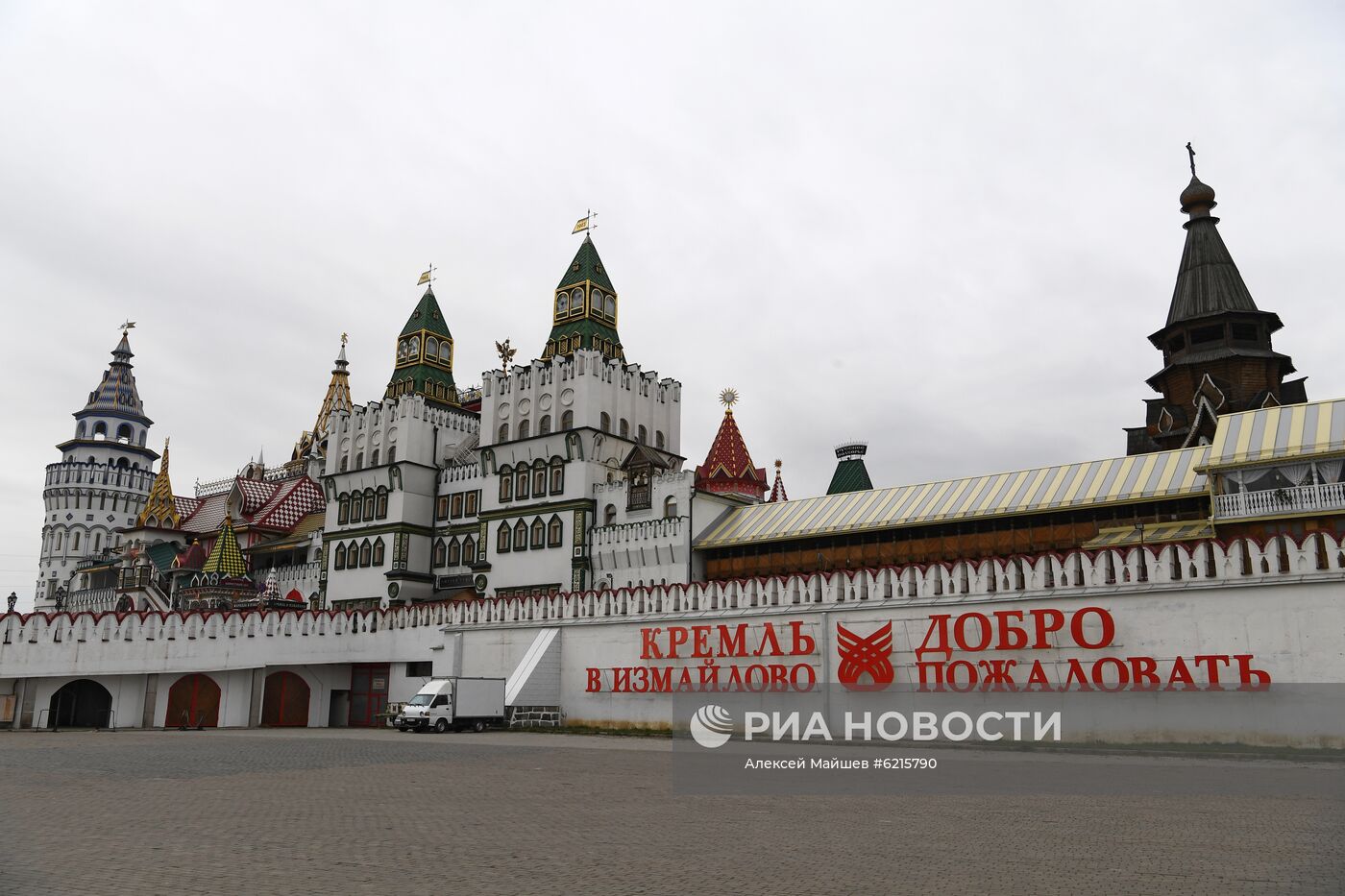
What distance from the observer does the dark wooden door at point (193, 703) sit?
4056 cm

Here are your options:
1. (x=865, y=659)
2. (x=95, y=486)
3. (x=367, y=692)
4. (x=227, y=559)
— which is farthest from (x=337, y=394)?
(x=865, y=659)

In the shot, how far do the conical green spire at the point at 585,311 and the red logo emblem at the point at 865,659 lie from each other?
96.7 ft

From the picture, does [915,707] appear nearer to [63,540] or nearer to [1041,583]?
[1041,583]

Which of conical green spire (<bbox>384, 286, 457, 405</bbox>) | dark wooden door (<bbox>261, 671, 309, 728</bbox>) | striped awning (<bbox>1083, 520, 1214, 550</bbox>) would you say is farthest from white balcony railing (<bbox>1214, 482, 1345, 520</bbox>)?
conical green spire (<bbox>384, 286, 457, 405</bbox>)

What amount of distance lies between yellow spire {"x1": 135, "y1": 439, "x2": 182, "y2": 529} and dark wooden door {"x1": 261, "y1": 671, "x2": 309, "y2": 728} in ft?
155

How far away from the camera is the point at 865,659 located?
3203cm

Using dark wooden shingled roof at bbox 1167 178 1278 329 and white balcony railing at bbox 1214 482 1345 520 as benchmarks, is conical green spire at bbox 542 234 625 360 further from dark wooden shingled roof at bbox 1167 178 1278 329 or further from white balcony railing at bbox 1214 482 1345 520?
white balcony railing at bbox 1214 482 1345 520

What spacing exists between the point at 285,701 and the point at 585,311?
26925mm

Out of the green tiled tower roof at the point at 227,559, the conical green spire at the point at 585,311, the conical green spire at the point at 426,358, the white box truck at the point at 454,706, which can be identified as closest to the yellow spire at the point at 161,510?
the green tiled tower roof at the point at 227,559

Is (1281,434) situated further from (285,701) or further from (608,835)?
(285,701)

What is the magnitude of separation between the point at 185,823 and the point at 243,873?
12.8 ft

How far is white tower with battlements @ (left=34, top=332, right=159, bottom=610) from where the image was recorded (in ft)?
306

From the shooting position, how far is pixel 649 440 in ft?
190

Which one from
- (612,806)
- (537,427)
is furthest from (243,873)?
(537,427)
